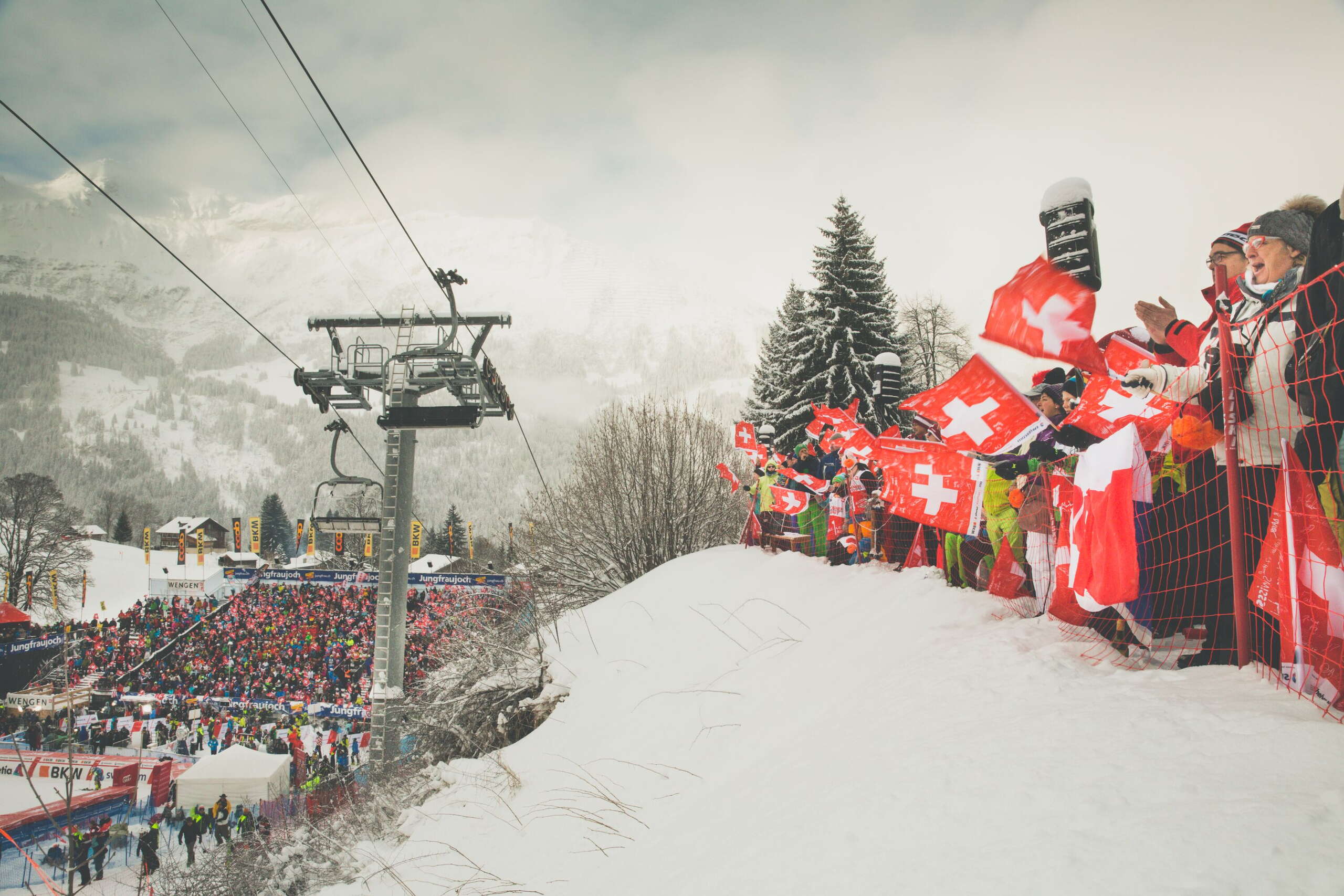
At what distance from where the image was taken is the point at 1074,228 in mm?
3396

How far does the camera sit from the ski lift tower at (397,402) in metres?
10.6

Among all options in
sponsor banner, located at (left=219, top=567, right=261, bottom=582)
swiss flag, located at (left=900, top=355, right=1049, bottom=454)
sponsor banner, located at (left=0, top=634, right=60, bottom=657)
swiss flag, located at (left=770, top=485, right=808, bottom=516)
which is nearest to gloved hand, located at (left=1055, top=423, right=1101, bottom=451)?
swiss flag, located at (left=900, top=355, right=1049, bottom=454)

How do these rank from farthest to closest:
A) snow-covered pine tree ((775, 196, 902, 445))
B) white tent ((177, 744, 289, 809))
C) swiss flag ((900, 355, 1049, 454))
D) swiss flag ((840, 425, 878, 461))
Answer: snow-covered pine tree ((775, 196, 902, 445)) → white tent ((177, 744, 289, 809)) → swiss flag ((840, 425, 878, 461)) → swiss flag ((900, 355, 1049, 454))

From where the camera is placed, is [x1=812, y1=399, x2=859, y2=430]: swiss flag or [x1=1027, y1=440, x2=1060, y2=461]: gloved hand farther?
[x1=812, y1=399, x2=859, y2=430]: swiss flag

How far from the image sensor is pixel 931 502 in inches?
225

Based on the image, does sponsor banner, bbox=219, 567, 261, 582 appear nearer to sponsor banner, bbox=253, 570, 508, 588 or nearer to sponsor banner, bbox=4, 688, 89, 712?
sponsor banner, bbox=253, 570, 508, 588

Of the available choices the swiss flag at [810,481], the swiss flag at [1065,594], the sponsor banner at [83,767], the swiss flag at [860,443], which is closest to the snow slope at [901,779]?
the swiss flag at [1065,594]

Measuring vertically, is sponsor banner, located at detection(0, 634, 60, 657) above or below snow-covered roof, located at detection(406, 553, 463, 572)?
below

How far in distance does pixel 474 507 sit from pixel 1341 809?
126 metres

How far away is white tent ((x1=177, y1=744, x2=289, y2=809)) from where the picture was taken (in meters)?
15.2

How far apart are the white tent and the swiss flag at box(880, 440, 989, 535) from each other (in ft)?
55.1

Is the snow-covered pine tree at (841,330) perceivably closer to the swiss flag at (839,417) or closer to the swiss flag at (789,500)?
the swiss flag at (789,500)

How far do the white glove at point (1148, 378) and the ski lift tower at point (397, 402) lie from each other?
30.1 ft

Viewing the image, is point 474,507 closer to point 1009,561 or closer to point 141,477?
point 141,477
